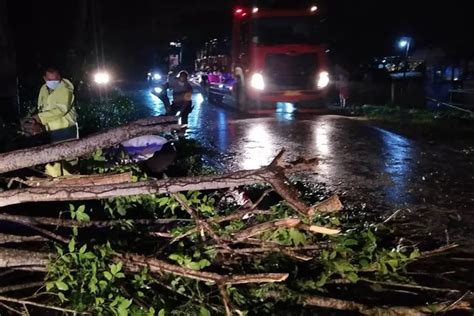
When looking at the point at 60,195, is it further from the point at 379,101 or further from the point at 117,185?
the point at 379,101

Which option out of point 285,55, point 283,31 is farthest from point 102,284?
point 283,31

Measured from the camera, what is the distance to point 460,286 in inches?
162

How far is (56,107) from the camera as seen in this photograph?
21.2ft

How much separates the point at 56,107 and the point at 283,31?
34.2 feet

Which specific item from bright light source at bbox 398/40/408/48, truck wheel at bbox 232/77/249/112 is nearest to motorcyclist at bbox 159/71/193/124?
truck wheel at bbox 232/77/249/112

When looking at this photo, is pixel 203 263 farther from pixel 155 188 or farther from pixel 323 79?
pixel 323 79

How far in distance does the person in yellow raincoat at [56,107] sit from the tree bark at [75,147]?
286 cm

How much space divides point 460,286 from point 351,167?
475 centimetres

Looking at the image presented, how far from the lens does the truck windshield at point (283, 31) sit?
15648 millimetres

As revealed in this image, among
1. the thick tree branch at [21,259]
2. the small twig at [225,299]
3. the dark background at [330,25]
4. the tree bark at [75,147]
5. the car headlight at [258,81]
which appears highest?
the dark background at [330,25]

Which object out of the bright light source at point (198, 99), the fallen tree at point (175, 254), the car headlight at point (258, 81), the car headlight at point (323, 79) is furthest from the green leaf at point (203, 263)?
the bright light source at point (198, 99)

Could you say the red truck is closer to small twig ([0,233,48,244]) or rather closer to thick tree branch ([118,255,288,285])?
small twig ([0,233,48,244])

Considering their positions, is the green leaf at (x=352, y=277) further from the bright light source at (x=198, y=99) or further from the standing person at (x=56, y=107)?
the bright light source at (x=198, y=99)

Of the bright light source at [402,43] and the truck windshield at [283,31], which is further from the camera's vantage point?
the bright light source at [402,43]
